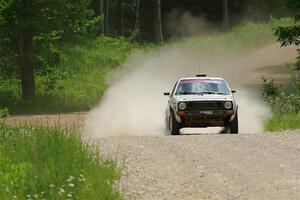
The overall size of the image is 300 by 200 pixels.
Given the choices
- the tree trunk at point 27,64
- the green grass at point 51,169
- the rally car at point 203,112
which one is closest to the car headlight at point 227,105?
the rally car at point 203,112

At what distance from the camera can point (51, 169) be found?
10906 mm

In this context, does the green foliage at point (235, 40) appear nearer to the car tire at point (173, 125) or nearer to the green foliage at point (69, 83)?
the green foliage at point (69, 83)

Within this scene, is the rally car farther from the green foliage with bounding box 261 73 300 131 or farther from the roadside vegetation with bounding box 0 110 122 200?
the roadside vegetation with bounding box 0 110 122 200

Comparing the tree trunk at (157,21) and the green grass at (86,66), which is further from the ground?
the tree trunk at (157,21)

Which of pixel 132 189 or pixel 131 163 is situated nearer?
pixel 132 189

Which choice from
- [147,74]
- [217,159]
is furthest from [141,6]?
[217,159]

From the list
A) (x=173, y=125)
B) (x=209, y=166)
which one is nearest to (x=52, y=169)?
(x=209, y=166)

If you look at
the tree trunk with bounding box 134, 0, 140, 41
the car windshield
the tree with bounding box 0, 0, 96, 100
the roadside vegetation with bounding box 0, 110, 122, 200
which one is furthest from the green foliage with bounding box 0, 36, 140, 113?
the roadside vegetation with bounding box 0, 110, 122, 200

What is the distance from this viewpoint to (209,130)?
79.9ft

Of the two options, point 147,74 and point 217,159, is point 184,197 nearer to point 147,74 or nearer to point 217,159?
point 217,159

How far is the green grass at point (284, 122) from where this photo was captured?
21.7m

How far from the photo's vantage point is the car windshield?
22.0 meters

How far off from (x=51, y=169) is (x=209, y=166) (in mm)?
3358

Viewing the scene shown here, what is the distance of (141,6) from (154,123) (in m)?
46.9
